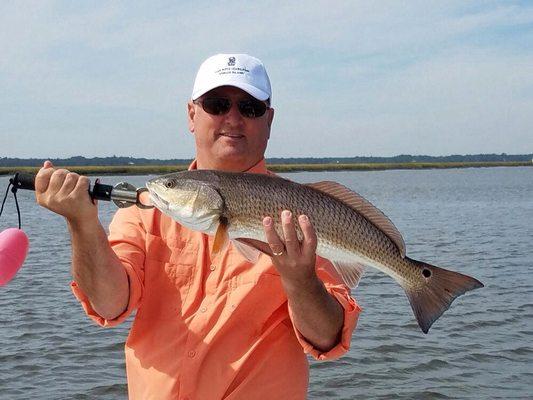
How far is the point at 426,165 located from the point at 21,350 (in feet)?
492

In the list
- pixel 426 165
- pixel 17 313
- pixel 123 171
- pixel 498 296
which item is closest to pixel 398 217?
pixel 498 296

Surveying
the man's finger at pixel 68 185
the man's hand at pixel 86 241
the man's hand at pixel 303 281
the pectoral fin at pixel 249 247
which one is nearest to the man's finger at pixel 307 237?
the man's hand at pixel 303 281

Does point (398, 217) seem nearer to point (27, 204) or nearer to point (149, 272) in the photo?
point (27, 204)

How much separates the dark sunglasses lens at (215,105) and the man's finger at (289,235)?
92 cm

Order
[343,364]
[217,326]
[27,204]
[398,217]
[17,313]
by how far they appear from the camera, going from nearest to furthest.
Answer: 1. [217,326]
2. [343,364]
3. [17,313]
4. [398,217]
5. [27,204]

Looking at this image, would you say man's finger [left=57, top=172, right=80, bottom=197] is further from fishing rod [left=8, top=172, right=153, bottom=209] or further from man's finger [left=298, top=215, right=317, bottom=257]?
man's finger [left=298, top=215, right=317, bottom=257]

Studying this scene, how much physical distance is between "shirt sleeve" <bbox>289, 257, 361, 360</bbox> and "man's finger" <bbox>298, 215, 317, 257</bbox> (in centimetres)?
38

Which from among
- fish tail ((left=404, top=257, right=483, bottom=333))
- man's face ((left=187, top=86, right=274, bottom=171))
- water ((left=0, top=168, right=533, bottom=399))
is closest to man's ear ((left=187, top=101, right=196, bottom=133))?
man's face ((left=187, top=86, right=274, bottom=171))

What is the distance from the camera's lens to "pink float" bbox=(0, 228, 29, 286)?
10.7 ft

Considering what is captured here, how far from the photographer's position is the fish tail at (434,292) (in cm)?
352

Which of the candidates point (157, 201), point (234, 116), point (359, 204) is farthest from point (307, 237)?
point (234, 116)

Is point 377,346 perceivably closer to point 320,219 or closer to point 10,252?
point 320,219

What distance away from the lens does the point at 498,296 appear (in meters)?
13.9

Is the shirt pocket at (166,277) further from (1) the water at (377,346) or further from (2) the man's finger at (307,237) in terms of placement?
(1) the water at (377,346)
